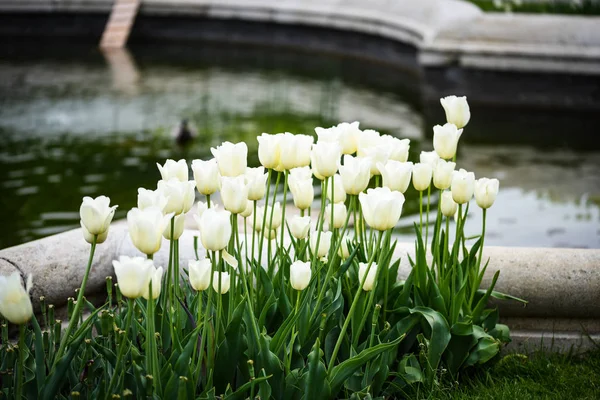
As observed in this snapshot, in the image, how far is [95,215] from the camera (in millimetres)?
2111

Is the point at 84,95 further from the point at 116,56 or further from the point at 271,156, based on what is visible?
the point at 271,156

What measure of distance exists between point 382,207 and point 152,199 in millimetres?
594

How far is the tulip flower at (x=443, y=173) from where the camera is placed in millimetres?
2750

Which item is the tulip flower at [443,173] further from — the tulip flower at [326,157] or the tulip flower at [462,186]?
the tulip flower at [326,157]

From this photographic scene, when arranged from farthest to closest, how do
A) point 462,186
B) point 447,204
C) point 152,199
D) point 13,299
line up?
point 447,204 → point 462,186 → point 152,199 → point 13,299

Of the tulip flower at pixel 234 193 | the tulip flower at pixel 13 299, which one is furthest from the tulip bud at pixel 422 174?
the tulip flower at pixel 13 299

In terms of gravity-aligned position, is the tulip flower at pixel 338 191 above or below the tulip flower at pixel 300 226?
above

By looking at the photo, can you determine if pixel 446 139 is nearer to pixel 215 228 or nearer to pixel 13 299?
pixel 215 228

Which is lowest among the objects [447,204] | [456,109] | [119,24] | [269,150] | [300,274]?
[300,274]

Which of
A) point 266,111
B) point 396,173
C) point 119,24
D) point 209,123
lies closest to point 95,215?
point 396,173

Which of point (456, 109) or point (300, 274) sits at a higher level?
point (456, 109)

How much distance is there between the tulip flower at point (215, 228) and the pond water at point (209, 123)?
413cm

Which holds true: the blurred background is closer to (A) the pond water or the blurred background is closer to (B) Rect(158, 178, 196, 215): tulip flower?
(A) the pond water

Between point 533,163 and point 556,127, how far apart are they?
1081 mm
